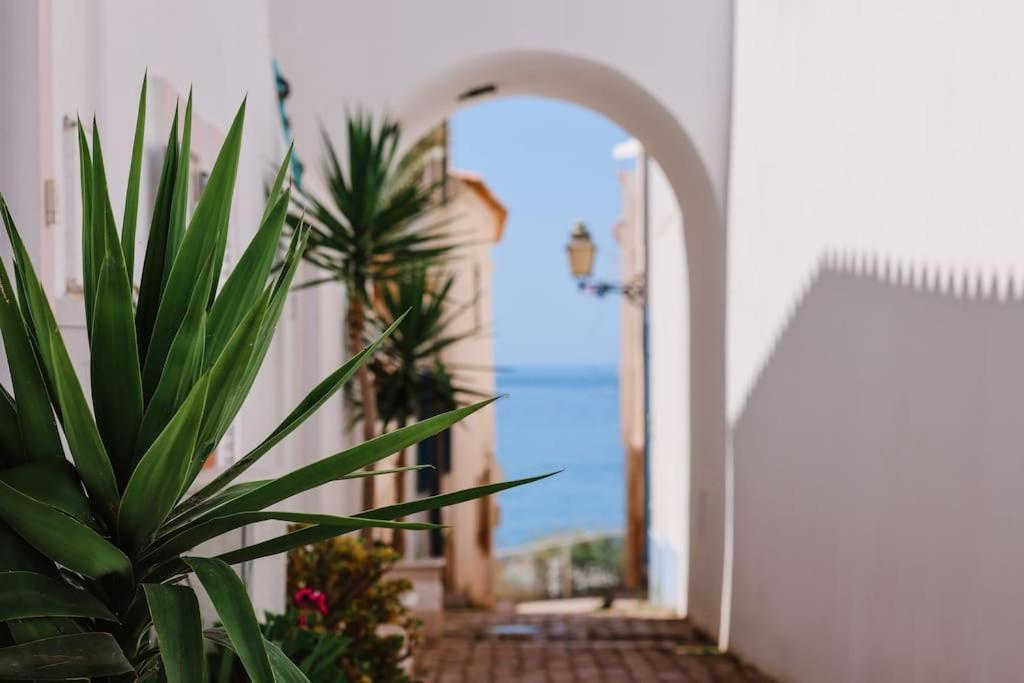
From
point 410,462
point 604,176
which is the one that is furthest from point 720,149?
point 604,176

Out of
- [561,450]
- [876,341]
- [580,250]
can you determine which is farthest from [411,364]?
[561,450]

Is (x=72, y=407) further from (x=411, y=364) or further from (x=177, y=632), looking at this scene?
(x=411, y=364)

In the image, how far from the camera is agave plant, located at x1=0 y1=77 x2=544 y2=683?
1.56m

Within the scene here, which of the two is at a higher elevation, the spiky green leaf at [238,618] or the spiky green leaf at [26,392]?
the spiky green leaf at [26,392]

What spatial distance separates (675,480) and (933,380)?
5160 millimetres

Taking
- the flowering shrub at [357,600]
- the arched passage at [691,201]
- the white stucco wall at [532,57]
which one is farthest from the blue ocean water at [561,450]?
the flowering shrub at [357,600]

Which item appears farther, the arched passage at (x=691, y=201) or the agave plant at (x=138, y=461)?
the arched passage at (x=691, y=201)

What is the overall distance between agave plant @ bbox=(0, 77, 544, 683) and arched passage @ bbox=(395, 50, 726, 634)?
15.4ft

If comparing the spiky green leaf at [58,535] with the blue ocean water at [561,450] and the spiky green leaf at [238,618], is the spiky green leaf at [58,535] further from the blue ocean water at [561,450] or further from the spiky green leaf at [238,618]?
the blue ocean water at [561,450]

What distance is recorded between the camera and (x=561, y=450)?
6438 cm

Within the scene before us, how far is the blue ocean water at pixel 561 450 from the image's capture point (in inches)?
2067

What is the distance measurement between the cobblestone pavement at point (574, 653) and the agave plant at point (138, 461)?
13.1 feet

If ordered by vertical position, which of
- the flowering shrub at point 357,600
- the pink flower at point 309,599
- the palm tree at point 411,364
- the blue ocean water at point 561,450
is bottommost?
the blue ocean water at point 561,450

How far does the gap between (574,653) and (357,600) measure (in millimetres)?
2050
